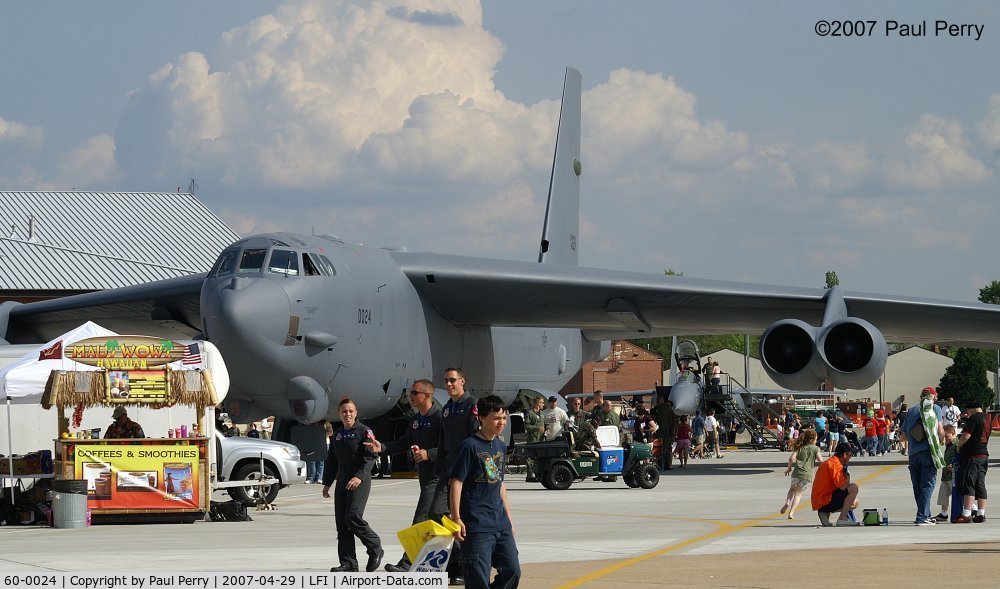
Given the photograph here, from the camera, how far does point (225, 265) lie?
65.7ft

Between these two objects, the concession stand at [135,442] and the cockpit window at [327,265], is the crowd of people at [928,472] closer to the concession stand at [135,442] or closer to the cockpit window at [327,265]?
the concession stand at [135,442]

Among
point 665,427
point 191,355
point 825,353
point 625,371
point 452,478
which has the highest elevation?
point 625,371

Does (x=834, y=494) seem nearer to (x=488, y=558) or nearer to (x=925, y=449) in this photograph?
(x=925, y=449)

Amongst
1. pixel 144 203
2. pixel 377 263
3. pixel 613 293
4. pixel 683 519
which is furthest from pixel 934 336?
pixel 144 203

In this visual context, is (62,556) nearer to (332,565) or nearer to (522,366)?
(332,565)

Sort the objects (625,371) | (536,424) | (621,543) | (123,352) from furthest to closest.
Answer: (625,371) < (536,424) < (123,352) < (621,543)

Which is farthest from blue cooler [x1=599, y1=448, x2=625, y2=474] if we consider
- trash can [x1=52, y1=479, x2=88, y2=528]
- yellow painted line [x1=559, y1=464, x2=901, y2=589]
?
trash can [x1=52, y1=479, x2=88, y2=528]

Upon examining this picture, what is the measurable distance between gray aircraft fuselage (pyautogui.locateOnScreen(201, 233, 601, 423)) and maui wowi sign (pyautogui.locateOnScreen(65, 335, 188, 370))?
9.74 ft

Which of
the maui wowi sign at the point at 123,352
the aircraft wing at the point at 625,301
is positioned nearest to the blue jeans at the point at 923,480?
the maui wowi sign at the point at 123,352

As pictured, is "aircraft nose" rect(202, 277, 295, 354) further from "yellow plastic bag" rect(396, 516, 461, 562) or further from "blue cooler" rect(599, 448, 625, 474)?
"yellow plastic bag" rect(396, 516, 461, 562)

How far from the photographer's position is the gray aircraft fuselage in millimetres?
19406

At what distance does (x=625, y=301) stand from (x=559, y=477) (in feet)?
15.5

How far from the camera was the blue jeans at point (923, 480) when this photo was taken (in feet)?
47.0

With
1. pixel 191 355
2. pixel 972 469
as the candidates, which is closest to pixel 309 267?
pixel 191 355
